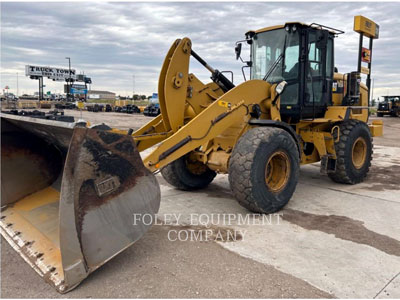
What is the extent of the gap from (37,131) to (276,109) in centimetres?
331

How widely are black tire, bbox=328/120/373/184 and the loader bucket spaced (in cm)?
389

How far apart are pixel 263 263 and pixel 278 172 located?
71.5 inches

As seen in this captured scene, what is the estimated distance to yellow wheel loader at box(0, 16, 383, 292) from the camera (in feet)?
9.25

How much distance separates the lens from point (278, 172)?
4777 millimetres

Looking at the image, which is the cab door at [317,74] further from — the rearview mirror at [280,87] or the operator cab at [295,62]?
the rearview mirror at [280,87]

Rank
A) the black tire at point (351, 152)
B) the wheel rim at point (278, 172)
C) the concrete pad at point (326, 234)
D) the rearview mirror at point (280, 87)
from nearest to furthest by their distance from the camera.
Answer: the concrete pad at point (326, 234) → the wheel rim at point (278, 172) → the rearview mirror at point (280, 87) → the black tire at point (351, 152)

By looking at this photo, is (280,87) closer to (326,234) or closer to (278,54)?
(278,54)

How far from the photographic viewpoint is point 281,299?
2.64 metres

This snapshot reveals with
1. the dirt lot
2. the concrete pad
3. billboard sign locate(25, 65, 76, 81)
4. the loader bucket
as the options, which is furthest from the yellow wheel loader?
billboard sign locate(25, 65, 76, 81)

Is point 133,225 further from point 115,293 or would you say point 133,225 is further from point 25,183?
point 25,183

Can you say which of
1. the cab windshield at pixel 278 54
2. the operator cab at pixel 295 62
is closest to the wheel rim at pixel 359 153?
the operator cab at pixel 295 62

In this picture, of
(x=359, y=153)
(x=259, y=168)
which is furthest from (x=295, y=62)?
(x=359, y=153)

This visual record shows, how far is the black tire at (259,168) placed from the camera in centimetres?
413

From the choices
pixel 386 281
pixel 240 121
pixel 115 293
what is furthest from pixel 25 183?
pixel 386 281
